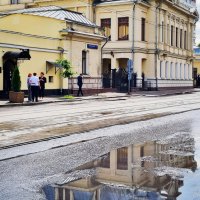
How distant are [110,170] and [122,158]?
1.09 m

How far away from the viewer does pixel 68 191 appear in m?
5.75

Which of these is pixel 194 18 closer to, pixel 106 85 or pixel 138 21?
pixel 138 21

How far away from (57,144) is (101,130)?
2860mm

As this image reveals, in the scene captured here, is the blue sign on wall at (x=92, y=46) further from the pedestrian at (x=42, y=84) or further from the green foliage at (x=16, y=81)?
the green foliage at (x=16, y=81)

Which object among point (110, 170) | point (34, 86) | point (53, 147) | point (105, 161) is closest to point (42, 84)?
point (34, 86)

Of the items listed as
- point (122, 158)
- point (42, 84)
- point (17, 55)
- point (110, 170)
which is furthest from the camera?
point (42, 84)

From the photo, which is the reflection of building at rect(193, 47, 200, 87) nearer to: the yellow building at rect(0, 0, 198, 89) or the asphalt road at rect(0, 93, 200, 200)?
the yellow building at rect(0, 0, 198, 89)

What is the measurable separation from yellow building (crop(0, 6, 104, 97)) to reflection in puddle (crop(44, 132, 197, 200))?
21271 millimetres

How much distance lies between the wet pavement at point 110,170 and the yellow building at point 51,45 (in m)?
19.5

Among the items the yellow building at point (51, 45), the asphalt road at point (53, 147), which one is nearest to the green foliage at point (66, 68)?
the yellow building at point (51, 45)

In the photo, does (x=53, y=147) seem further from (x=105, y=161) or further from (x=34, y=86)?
(x=34, y=86)

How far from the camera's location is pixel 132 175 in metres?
6.74

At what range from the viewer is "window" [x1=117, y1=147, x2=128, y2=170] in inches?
293

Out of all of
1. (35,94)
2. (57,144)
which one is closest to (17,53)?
(35,94)
